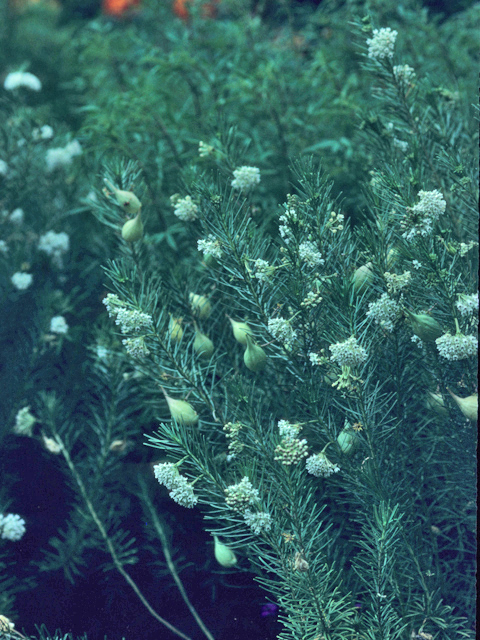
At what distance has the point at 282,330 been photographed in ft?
1.62

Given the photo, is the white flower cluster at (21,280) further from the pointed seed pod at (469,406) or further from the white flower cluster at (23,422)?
the pointed seed pod at (469,406)

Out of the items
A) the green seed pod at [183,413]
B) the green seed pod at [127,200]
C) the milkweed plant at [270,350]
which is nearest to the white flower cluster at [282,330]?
the milkweed plant at [270,350]

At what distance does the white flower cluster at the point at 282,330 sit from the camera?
0.49m

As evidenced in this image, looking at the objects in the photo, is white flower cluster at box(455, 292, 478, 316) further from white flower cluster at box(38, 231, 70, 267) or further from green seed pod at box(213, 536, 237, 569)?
white flower cluster at box(38, 231, 70, 267)

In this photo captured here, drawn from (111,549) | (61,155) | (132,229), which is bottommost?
(111,549)

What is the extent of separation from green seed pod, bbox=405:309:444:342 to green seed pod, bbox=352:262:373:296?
0.05 metres

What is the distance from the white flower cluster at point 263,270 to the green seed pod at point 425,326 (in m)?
0.12

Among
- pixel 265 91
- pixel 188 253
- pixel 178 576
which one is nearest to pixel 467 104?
pixel 265 91

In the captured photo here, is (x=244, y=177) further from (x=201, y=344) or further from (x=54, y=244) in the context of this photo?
(x=54, y=244)

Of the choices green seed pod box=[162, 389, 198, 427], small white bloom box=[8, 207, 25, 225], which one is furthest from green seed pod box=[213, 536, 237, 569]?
small white bloom box=[8, 207, 25, 225]

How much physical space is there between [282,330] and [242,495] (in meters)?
0.14

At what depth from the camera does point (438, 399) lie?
1.79ft

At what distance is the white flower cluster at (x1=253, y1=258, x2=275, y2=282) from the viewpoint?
0.50 metres

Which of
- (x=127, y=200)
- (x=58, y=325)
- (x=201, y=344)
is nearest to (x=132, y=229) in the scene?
(x=127, y=200)
